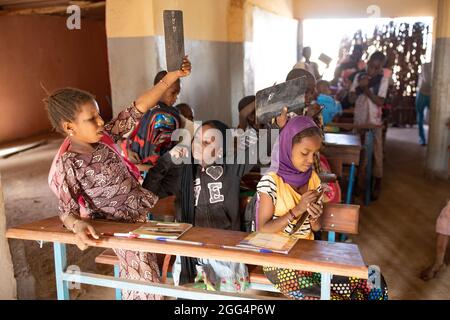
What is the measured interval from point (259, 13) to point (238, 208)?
16.8 feet

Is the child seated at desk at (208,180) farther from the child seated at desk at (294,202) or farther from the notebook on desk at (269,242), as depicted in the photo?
the notebook on desk at (269,242)

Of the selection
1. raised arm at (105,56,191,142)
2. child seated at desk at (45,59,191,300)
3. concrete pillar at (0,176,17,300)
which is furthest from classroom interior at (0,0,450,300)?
raised arm at (105,56,191,142)

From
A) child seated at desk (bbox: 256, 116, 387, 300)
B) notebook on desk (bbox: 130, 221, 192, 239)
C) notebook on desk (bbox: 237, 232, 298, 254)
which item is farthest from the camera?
child seated at desk (bbox: 256, 116, 387, 300)

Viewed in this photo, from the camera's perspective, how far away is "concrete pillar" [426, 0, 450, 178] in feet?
18.7

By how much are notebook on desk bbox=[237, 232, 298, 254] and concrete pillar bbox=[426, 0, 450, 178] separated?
480 centimetres

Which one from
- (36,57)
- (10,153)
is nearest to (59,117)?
(10,153)

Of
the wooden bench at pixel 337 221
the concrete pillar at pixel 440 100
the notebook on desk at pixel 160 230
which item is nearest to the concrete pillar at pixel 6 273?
the wooden bench at pixel 337 221

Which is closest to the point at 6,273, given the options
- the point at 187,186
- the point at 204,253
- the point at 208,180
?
the point at 187,186

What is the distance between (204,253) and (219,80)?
4425 mm

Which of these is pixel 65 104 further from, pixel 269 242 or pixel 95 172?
pixel 269 242

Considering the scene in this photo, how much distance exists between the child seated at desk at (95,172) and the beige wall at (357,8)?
7974 mm

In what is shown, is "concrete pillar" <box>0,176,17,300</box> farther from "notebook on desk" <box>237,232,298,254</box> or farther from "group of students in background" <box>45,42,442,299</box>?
"notebook on desk" <box>237,232,298,254</box>

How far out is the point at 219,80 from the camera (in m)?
6.00

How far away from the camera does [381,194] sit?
5590 millimetres
